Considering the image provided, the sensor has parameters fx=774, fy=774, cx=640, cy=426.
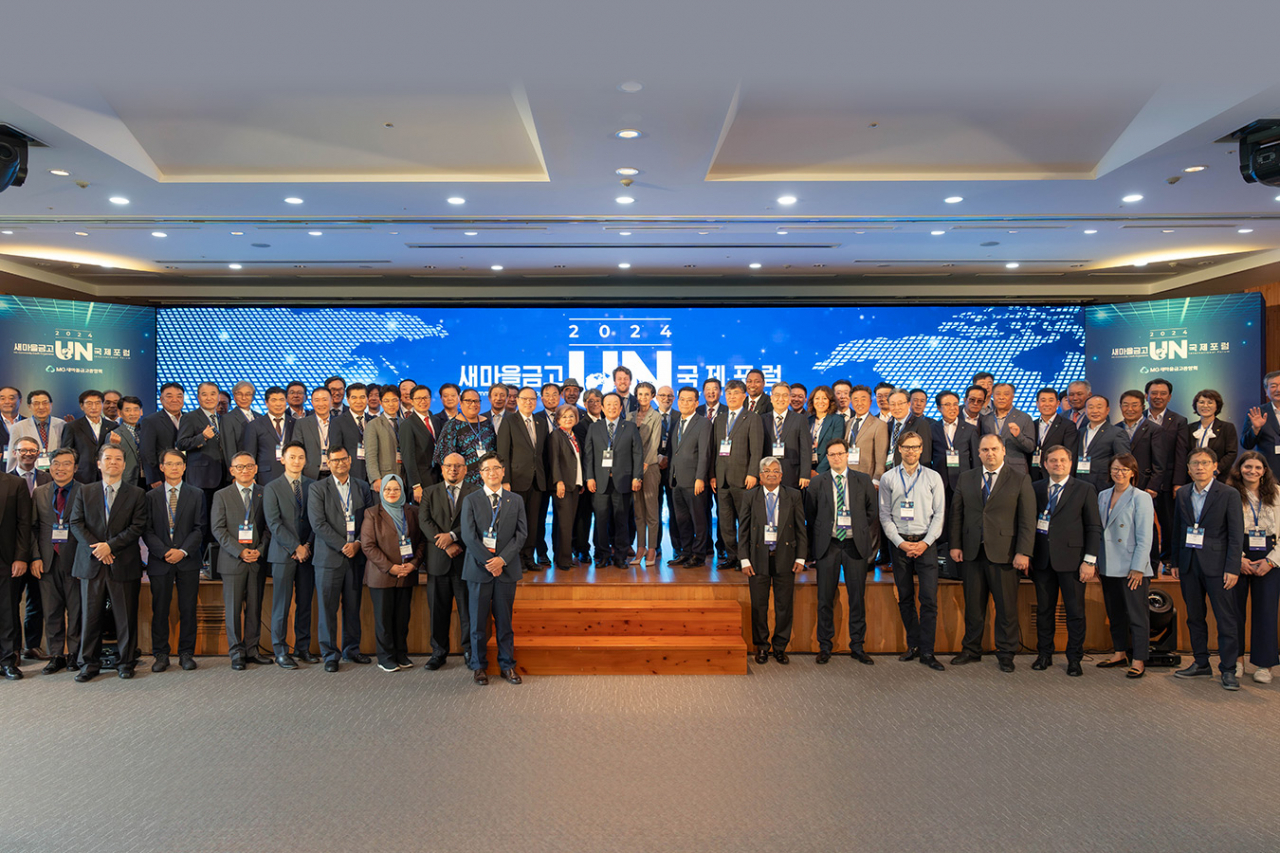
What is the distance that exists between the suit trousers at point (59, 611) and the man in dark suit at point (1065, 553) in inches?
270

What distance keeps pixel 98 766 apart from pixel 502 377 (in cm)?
732

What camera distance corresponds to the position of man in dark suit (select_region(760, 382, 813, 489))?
6.32 metres

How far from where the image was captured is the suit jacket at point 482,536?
17.2 ft

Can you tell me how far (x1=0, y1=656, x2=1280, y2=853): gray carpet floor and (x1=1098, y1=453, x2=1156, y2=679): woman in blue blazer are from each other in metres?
0.32

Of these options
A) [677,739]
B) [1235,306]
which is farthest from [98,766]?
[1235,306]

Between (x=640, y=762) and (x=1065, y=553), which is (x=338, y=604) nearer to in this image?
(x=640, y=762)

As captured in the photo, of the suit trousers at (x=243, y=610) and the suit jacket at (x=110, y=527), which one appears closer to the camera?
the suit jacket at (x=110, y=527)

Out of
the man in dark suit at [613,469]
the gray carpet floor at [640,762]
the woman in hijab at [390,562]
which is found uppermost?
the man in dark suit at [613,469]

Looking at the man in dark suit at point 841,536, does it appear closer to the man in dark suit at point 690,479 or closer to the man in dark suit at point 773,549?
the man in dark suit at point 773,549

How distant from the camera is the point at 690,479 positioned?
656 centimetres

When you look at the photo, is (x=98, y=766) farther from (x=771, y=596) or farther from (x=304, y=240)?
(x=304, y=240)

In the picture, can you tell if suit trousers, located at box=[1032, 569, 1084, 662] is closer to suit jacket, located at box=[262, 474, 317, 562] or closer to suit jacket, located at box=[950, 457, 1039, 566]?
suit jacket, located at box=[950, 457, 1039, 566]

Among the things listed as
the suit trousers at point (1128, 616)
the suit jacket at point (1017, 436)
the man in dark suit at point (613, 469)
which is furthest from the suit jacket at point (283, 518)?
the suit trousers at point (1128, 616)

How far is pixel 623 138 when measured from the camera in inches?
206
